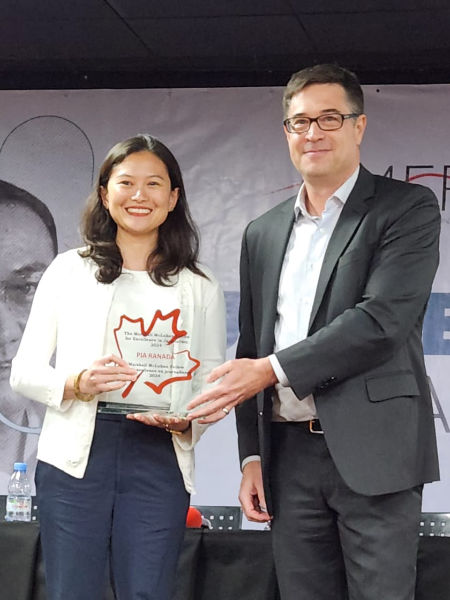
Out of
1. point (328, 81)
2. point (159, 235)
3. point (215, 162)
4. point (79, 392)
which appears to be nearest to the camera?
point (79, 392)

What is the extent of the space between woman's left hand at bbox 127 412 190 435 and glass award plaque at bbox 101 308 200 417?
0.10ft

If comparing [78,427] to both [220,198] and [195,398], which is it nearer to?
[195,398]

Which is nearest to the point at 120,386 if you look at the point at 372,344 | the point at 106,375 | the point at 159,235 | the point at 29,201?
the point at 106,375

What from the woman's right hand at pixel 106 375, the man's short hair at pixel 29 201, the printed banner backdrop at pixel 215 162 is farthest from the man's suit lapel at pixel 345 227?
the man's short hair at pixel 29 201

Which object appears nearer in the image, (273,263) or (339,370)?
(339,370)

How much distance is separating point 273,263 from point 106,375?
20.9 inches

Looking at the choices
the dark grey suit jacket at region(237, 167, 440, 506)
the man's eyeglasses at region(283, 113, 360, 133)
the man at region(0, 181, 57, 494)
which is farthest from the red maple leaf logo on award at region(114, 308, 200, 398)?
the man at region(0, 181, 57, 494)

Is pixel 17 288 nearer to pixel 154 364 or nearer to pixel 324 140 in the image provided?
pixel 154 364

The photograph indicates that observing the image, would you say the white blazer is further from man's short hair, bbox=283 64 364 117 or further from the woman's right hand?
man's short hair, bbox=283 64 364 117

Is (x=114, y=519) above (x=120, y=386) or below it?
below

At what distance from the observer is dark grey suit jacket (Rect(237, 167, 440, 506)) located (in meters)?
2.47

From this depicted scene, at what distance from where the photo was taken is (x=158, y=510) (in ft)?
8.43

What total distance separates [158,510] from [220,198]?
9.43 ft

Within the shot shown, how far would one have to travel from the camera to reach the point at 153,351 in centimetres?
261
